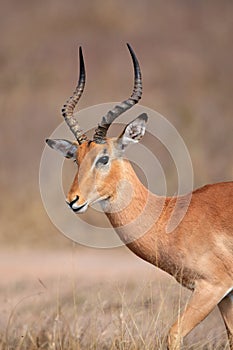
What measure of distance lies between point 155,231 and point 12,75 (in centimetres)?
1728

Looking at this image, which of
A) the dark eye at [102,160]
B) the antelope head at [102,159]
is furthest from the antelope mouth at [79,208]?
the dark eye at [102,160]

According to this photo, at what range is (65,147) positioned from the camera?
330 inches

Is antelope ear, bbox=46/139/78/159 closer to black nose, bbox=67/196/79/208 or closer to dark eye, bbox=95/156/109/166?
dark eye, bbox=95/156/109/166

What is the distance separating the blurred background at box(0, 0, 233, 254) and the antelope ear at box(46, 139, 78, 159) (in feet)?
30.7

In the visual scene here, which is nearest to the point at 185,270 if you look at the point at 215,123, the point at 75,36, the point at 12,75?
the point at 215,123

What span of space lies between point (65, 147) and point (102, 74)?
53.2ft

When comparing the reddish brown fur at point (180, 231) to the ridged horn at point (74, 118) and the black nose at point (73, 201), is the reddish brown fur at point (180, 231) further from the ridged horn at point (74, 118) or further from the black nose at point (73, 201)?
the ridged horn at point (74, 118)

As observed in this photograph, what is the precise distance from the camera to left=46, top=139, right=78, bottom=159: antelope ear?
27.0 feet

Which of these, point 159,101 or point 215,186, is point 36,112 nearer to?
point 159,101

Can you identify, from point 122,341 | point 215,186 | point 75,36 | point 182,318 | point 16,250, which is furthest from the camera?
point 75,36

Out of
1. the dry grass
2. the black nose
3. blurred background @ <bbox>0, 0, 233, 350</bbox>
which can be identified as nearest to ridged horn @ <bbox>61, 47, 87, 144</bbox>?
the black nose

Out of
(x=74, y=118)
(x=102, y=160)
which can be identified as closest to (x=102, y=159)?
(x=102, y=160)

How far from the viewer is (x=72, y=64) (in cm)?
2484

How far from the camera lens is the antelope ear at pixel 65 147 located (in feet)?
27.0
